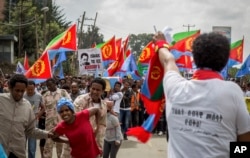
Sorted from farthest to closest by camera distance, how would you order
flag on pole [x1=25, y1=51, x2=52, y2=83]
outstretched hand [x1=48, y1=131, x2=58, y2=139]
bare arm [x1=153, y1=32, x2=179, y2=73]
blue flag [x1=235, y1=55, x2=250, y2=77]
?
blue flag [x1=235, y1=55, x2=250, y2=77] → flag on pole [x1=25, y1=51, x2=52, y2=83] → outstretched hand [x1=48, y1=131, x2=58, y2=139] → bare arm [x1=153, y1=32, x2=179, y2=73]

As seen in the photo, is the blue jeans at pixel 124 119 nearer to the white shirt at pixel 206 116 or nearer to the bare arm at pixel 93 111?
the bare arm at pixel 93 111

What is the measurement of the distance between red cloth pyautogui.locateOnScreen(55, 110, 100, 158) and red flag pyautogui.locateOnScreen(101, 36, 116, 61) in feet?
50.9

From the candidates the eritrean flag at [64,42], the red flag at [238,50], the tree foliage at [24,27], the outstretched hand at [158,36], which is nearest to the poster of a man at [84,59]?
the eritrean flag at [64,42]

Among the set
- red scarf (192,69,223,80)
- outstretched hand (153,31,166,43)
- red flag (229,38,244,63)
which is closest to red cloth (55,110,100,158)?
outstretched hand (153,31,166,43)

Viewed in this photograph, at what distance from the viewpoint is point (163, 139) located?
1510cm

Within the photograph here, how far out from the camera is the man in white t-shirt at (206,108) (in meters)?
2.69

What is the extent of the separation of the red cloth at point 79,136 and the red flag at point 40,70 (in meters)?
7.27

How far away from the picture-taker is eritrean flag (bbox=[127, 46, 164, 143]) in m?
3.56

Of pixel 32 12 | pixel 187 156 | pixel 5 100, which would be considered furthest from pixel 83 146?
pixel 32 12

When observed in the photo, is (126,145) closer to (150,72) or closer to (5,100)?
(5,100)

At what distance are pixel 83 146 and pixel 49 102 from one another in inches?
156

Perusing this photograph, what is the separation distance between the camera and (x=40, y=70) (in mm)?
13188

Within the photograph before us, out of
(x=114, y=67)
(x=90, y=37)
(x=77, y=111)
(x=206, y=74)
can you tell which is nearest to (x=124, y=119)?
(x=114, y=67)

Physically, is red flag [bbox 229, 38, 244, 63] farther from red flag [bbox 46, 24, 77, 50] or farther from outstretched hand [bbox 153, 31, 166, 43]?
outstretched hand [bbox 153, 31, 166, 43]
